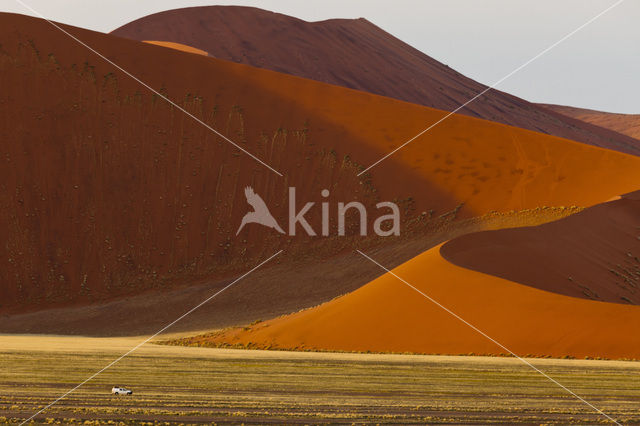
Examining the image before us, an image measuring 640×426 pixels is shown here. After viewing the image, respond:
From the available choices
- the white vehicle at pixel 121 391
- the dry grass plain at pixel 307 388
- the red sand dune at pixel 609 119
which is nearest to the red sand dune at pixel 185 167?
the dry grass plain at pixel 307 388

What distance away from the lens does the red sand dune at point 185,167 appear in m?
41.9

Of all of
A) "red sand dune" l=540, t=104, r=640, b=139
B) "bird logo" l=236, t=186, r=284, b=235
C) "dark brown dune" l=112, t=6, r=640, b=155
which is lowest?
"bird logo" l=236, t=186, r=284, b=235

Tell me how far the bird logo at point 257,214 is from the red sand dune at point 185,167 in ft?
1.33

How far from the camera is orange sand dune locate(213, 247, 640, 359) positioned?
24.4m

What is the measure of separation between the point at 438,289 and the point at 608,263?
9589 millimetres

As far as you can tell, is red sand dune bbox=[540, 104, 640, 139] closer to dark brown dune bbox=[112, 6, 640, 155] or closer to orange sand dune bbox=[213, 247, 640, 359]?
dark brown dune bbox=[112, 6, 640, 155]

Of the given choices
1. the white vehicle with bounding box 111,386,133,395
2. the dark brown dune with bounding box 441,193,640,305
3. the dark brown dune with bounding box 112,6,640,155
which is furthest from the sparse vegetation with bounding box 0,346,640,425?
the dark brown dune with bounding box 112,6,640,155

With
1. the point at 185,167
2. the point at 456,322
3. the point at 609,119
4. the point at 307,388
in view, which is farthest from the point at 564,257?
the point at 609,119

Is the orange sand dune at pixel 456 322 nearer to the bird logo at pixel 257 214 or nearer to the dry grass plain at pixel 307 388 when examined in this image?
the dry grass plain at pixel 307 388

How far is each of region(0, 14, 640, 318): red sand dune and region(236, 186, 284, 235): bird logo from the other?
40 centimetres

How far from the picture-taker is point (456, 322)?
25.9 metres

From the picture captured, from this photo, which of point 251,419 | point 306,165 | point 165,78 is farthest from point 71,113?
point 251,419

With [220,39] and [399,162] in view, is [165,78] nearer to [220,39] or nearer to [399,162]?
[399,162]

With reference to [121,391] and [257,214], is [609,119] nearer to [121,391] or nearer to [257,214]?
[257,214]
